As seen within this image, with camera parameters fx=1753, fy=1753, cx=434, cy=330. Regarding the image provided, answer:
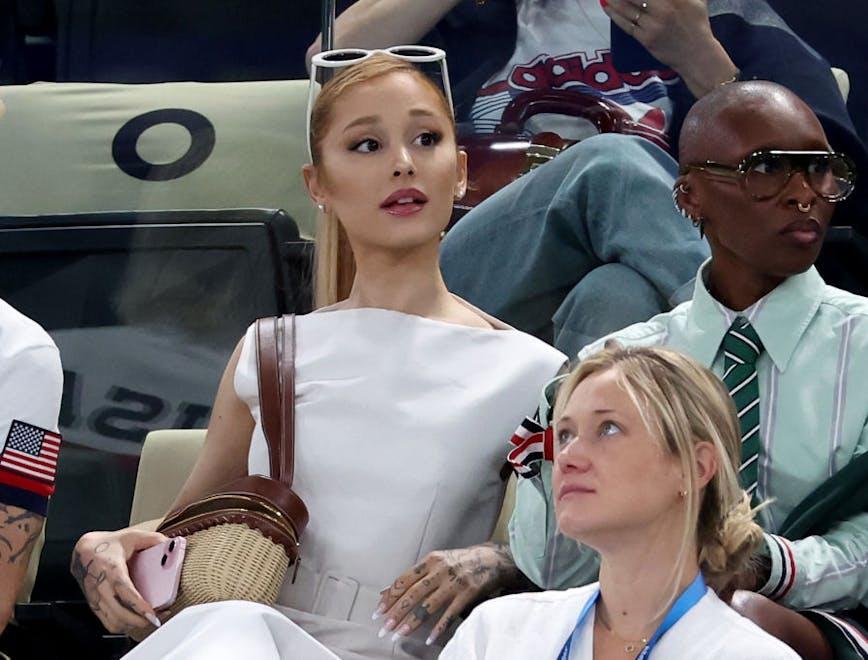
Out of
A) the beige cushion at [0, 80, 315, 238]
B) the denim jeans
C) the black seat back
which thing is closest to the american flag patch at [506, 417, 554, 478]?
the denim jeans

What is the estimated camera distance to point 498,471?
7.51ft

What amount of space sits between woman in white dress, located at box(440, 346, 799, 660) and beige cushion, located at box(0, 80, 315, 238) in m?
1.60

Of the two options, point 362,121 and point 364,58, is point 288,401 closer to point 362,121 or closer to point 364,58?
point 362,121

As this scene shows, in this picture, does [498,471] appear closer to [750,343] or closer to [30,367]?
[750,343]

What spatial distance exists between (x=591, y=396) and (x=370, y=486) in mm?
502

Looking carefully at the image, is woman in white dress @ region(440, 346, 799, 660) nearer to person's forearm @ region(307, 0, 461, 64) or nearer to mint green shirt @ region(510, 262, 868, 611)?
mint green shirt @ region(510, 262, 868, 611)

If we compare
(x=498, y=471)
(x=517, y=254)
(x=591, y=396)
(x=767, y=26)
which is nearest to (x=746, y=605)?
(x=591, y=396)

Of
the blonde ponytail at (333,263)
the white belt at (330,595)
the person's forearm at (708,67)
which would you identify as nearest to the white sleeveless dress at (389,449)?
the white belt at (330,595)

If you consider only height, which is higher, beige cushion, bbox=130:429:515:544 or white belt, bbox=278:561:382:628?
white belt, bbox=278:561:382:628

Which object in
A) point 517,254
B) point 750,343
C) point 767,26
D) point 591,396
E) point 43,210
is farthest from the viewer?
point 43,210

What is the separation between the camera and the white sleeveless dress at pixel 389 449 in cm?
224

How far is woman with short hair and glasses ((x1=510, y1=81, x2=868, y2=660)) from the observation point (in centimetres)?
198

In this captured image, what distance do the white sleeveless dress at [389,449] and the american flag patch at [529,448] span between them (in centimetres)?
14

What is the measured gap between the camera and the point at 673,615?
174cm
